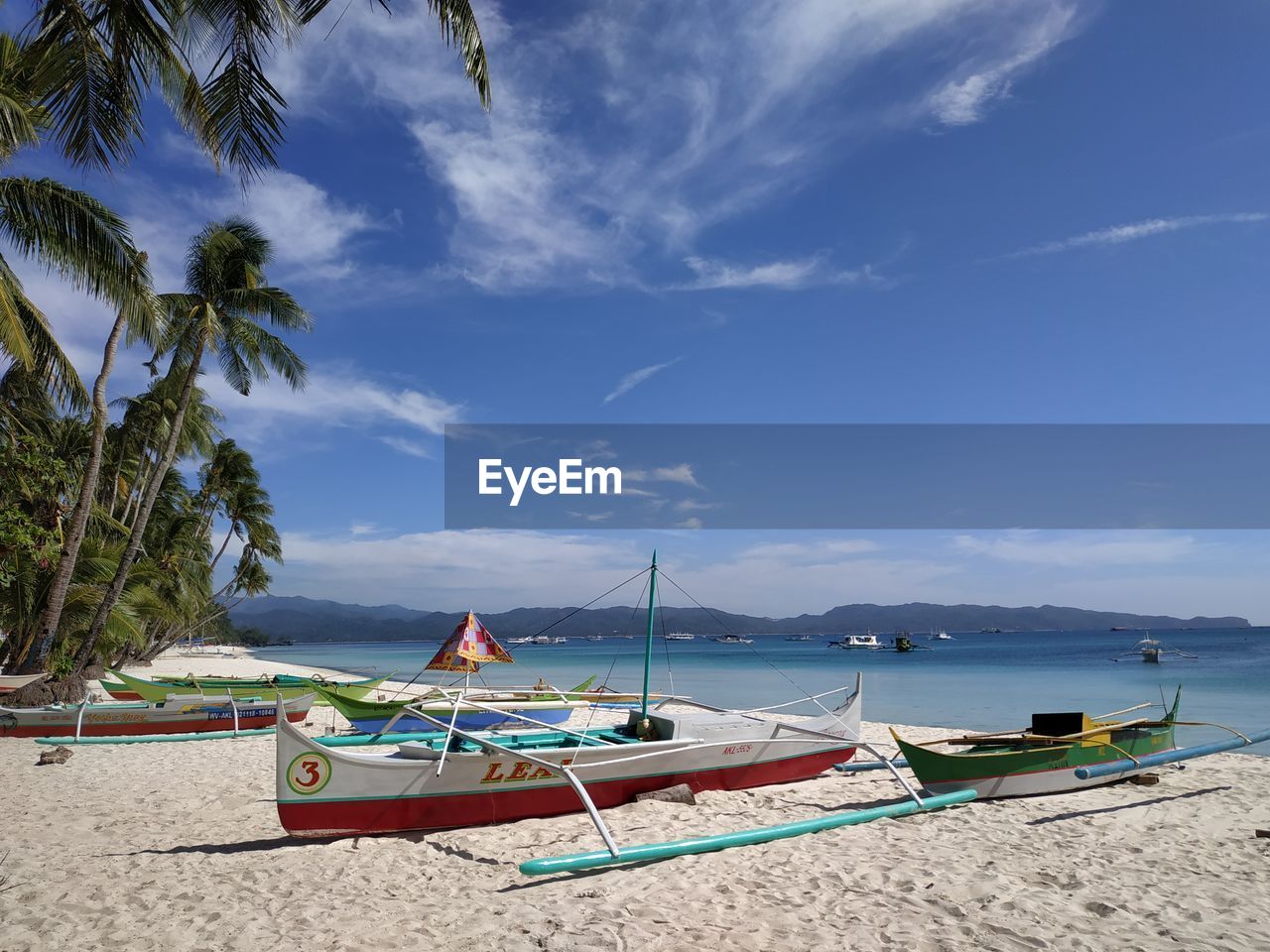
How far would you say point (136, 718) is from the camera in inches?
481

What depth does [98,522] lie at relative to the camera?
19562mm

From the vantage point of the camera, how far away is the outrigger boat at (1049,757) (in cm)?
815

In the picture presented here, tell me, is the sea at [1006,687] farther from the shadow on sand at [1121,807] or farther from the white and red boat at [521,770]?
the shadow on sand at [1121,807]

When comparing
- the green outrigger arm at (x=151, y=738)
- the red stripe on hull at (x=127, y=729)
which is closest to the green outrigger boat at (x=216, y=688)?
the red stripe on hull at (x=127, y=729)

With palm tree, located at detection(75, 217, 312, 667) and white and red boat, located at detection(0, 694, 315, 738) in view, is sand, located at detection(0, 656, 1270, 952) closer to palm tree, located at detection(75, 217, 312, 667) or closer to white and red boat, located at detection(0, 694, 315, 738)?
white and red boat, located at detection(0, 694, 315, 738)

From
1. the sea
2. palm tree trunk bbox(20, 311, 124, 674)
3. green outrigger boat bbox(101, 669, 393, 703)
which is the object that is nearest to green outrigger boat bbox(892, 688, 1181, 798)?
the sea

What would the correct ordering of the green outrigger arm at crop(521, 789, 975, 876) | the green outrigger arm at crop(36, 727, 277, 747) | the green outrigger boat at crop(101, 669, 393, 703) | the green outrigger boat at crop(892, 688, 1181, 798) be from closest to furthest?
the green outrigger arm at crop(521, 789, 975, 876) < the green outrigger boat at crop(892, 688, 1181, 798) < the green outrigger arm at crop(36, 727, 277, 747) < the green outrigger boat at crop(101, 669, 393, 703)

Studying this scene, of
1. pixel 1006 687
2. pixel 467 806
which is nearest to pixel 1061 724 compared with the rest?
pixel 467 806

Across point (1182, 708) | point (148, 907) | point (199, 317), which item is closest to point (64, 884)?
point (148, 907)

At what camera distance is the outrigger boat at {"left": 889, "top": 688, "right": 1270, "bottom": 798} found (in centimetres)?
815

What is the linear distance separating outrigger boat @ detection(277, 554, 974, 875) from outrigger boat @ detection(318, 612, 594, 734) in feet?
2.00

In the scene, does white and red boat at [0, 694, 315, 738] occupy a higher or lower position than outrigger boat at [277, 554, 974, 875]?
lower

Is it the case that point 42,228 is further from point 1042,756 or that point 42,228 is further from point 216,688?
point 1042,756

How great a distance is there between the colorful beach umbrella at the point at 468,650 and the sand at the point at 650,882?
257 inches
